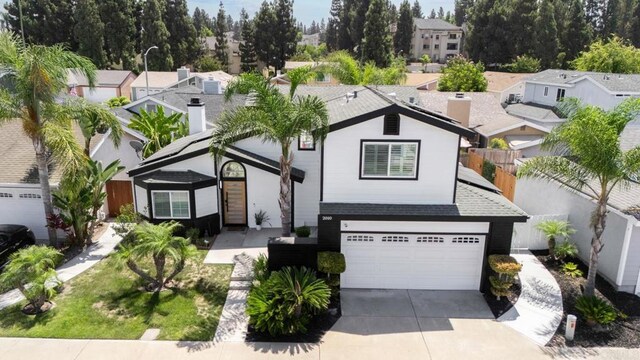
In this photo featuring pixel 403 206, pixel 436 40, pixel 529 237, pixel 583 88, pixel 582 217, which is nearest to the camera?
pixel 403 206

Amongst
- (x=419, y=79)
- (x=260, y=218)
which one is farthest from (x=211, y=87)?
(x=419, y=79)

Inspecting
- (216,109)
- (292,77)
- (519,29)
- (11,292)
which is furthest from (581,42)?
(11,292)

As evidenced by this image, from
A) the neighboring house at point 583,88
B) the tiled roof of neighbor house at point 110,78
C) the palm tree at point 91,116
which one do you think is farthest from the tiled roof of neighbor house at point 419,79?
the palm tree at point 91,116

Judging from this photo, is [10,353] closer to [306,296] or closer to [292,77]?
[306,296]

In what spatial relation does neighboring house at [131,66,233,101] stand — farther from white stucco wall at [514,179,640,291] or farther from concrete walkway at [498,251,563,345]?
concrete walkway at [498,251,563,345]

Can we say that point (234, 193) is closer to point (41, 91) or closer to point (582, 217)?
point (41, 91)
